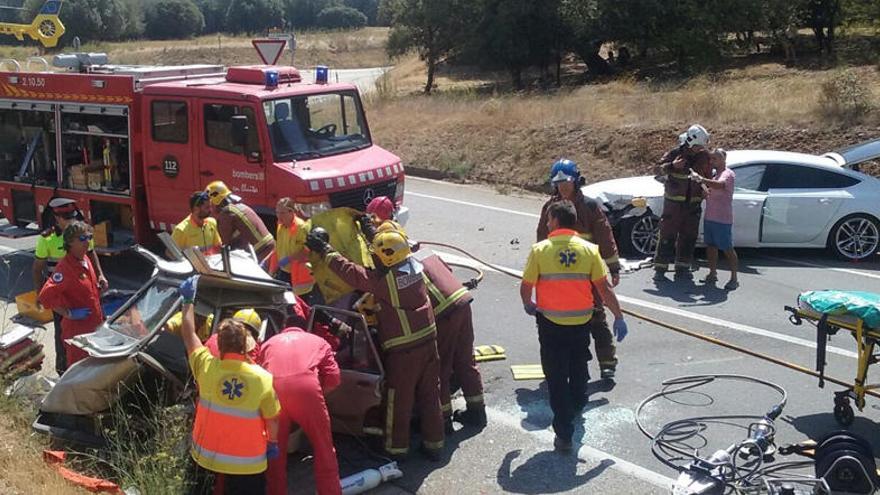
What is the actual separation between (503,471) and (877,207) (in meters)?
7.77

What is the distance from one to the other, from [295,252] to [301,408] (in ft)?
9.02

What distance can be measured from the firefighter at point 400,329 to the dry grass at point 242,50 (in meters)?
38.4

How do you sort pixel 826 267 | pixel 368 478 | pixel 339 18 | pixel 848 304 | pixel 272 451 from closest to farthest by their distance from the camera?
pixel 272 451
pixel 368 478
pixel 848 304
pixel 826 267
pixel 339 18

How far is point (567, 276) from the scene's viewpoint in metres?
6.34

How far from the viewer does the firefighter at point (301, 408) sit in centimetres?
520

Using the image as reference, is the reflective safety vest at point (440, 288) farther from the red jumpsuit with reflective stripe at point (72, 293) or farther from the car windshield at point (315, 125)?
the car windshield at point (315, 125)

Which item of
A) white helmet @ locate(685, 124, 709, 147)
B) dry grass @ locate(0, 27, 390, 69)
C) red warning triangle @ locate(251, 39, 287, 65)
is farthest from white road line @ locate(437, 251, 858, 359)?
dry grass @ locate(0, 27, 390, 69)

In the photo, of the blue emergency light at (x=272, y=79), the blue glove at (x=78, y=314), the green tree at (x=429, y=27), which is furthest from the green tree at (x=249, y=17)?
the blue glove at (x=78, y=314)

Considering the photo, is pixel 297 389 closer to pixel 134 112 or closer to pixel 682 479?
pixel 682 479

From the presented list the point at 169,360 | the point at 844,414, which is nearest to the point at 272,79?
the point at 169,360

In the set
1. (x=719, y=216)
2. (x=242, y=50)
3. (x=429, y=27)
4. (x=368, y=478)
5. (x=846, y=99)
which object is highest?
(x=429, y=27)

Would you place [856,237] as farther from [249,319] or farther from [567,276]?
[249,319]

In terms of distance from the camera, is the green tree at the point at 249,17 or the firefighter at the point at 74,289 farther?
the green tree at the point at 249,17

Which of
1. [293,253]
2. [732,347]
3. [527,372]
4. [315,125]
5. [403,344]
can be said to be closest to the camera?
[403,344]
